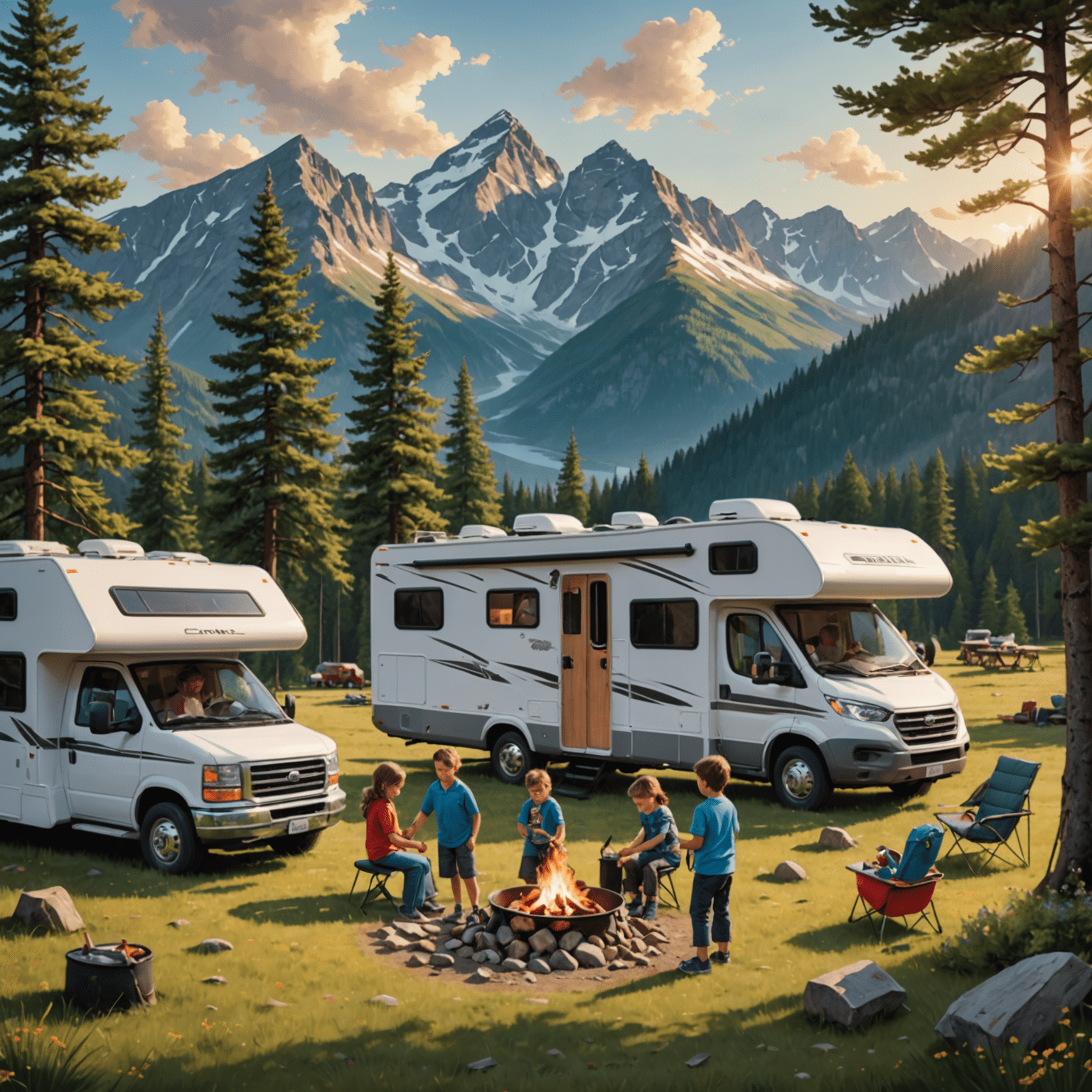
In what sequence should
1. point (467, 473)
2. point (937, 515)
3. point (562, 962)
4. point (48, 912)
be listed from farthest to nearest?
point (937, 515) < point (467, 473) < point (48, 912) < point (562, 962)

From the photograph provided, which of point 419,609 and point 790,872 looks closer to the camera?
point 790,872

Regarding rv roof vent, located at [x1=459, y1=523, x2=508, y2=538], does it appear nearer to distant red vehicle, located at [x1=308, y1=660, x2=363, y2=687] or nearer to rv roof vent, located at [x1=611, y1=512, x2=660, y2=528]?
rv roof vent, located at [x1=611, y1=512, x2=660, y2=528]

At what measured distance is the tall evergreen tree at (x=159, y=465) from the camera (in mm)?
49031

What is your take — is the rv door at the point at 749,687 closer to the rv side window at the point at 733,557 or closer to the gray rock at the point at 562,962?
the rv side window at the point at 733,557

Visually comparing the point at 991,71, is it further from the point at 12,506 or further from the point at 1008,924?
the point at 12,506

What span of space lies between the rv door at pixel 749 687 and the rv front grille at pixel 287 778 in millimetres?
5778

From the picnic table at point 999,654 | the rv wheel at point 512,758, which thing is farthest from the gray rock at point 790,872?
the picnic table at point 999,654

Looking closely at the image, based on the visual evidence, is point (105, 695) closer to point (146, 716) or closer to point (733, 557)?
point (146, 716)

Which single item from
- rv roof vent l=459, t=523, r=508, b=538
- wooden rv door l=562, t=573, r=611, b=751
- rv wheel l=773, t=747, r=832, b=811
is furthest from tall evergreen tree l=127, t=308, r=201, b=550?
rv wheel l=773, t=747, r=832, b=811

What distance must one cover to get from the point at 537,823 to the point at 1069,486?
537 centimetres

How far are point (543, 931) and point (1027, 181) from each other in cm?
764

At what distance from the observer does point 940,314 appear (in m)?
198

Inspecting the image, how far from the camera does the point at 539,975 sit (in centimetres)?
827

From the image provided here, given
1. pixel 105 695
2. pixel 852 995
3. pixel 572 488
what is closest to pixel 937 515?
pixel 572 488
